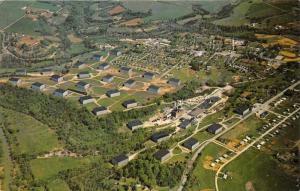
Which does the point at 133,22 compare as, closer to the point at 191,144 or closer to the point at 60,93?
the point at 60,93

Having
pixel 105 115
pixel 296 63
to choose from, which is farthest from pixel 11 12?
pixel 296 63

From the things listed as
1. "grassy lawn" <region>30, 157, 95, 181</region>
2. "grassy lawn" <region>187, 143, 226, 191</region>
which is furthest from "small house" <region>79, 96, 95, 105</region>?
"grassy lawn" <region>187, 143, 226, 191</region>

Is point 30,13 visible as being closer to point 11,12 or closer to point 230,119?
point 11,12

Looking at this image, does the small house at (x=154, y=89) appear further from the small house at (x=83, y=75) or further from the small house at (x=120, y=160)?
the small house at (x=120, y=160)

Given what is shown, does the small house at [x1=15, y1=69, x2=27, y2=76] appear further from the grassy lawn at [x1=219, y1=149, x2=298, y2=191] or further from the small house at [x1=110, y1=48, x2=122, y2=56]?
the grassy lawn at [x1=219, y1=149, x2=298, y2=191]

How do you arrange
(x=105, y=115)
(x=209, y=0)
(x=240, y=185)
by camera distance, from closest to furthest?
(x=240, y=185) < (x=105, y=115) < (x=209, y=0)

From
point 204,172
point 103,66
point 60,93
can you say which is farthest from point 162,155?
Result: point 103,66

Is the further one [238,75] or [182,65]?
[182,65]
